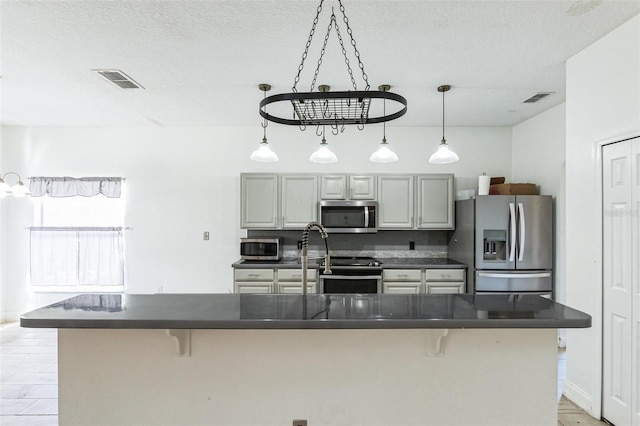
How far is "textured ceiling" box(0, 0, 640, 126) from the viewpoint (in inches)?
82.8

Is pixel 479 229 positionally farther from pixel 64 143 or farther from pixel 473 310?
pixel 64 143

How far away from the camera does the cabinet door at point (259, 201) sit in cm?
435

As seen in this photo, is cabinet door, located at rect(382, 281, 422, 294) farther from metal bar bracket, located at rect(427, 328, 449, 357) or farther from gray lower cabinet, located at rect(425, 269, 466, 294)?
metal bar bracket, located at rect(427, 328, 449, 357)

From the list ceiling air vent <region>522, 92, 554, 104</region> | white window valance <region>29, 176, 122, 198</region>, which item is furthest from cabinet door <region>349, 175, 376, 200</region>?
white window valance <region>29, 176, 122, 198</region>

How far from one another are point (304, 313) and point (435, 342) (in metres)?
0.73

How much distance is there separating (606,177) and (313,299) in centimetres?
225

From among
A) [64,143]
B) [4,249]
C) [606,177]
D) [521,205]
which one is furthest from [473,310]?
[4,249]

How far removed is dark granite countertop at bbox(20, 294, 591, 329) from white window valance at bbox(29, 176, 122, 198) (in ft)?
10.8

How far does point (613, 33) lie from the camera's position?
2330mm

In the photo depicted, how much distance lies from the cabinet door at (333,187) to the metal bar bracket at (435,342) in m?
2.69

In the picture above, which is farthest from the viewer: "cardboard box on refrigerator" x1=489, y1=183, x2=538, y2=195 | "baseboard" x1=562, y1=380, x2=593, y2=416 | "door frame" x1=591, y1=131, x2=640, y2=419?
"cardboard box on refrigerator" x1=489, y1=183, x2=538, y2=195

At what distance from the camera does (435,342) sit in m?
1.80

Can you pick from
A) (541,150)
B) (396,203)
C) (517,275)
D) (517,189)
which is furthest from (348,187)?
(541,150)

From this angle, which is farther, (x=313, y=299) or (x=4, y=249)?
(x=4, y=249)
